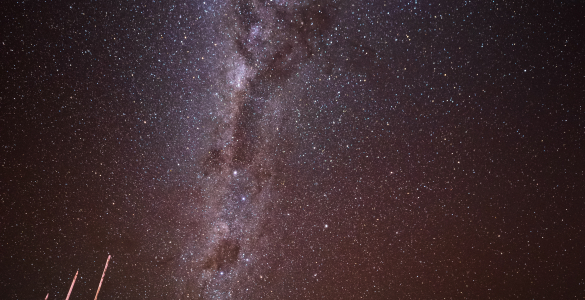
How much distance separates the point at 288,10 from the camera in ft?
3.71

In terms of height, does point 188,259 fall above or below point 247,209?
below

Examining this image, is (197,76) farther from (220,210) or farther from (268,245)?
(268,245)

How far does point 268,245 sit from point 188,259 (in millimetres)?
448

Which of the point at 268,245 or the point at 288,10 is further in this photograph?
the point at 268,245

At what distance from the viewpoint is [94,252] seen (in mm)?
1291

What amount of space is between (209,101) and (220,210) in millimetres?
582

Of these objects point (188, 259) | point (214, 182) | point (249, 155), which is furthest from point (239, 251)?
point (249, 155)

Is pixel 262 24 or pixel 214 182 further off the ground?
pixel 262 24

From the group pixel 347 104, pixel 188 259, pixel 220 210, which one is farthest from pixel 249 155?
pixel 188 259

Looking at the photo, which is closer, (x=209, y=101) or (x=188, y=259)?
(x=209, y=101)

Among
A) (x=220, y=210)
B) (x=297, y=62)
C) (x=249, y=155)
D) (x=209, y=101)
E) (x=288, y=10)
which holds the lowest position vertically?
(x=220, y=210)

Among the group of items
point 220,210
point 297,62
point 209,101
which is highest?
point 297,62

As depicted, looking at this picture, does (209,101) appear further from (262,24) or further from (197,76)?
(262,24)

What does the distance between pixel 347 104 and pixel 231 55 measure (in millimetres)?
620
